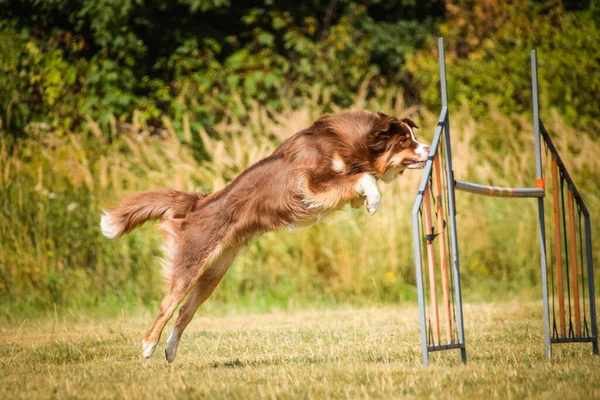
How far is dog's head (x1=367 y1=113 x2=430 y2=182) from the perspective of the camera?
20.8 feet

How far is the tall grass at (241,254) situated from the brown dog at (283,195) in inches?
131

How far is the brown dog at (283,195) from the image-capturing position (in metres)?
6.16

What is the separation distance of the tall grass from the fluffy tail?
2.98m

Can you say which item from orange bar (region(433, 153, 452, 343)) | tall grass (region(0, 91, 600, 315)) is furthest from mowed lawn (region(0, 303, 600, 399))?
tall grass (region(0, 91, 600, 315))

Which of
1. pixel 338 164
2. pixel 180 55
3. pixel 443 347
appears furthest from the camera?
pixel 180 55

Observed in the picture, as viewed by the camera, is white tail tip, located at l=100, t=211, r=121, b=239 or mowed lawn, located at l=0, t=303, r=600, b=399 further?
white tail tip, located at l=100, t=211, r=121, b=239

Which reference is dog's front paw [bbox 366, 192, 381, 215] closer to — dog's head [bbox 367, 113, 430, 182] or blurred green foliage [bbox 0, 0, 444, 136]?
dog's head [bbox 367, 113, 430, 182]

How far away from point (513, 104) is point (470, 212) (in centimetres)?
489

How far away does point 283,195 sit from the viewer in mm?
6215

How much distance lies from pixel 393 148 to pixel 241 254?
3322 millimetres

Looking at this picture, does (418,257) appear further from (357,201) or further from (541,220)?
(357,201)

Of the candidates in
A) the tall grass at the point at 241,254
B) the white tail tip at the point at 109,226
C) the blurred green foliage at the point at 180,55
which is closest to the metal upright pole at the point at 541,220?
the white tail tip at the point at 109,226

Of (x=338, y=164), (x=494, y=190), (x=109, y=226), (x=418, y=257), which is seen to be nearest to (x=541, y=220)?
(x=494, y=190)

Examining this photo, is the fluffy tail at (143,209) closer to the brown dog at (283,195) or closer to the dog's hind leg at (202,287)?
the brown dog at (283,195)
